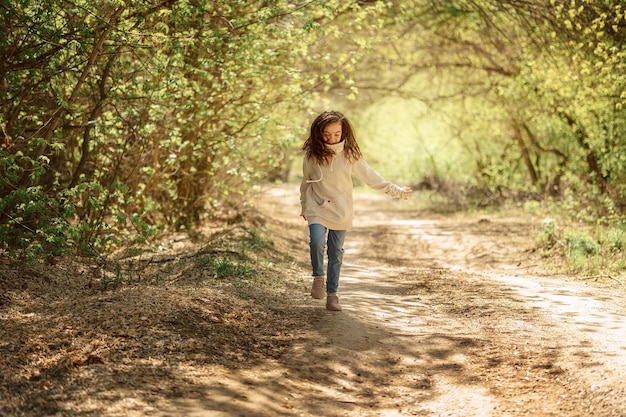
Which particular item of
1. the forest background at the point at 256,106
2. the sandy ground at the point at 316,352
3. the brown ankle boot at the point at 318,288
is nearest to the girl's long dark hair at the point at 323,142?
the brown ankle boot at the point at 318,288

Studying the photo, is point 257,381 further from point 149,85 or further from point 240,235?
point 240,235

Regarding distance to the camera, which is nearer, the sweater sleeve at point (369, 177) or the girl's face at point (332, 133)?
the girl's face at point (332, 133)

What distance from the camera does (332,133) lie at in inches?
279

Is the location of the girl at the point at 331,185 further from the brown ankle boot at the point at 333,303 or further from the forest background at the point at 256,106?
the forest background at the point at 256,106

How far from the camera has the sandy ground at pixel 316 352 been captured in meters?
5.04

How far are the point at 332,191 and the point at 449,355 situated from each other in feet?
6.08

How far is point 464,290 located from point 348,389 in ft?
12.3

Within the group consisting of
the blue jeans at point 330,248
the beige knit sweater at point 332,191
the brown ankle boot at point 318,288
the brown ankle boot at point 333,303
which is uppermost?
the beige knit sweater at point 332,191

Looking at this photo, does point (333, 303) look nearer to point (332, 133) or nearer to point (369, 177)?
point (369, 177)

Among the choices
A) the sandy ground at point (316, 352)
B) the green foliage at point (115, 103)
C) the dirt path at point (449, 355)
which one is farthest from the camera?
the green foliage at point (115, 103)

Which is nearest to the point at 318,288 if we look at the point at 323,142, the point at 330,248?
the point at 330,248

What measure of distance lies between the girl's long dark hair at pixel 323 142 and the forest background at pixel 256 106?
1959 millimetres

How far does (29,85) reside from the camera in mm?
8477

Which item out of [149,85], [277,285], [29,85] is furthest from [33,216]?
[277,285]
